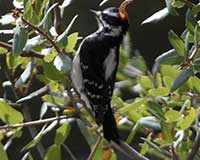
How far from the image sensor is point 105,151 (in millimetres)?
1717

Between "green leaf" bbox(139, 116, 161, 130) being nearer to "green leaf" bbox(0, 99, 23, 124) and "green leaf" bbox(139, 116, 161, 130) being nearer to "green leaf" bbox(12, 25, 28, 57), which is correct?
"green leaf" bbox(0, 99, 23, 124)

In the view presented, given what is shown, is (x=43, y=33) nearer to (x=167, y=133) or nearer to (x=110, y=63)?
(x=167, y=133)

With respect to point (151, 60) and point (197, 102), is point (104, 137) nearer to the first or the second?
point (197, 102)

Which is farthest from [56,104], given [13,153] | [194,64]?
[13,153]

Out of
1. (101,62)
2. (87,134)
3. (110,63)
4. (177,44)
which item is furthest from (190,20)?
(101,62)

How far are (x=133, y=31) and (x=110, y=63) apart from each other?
217cm

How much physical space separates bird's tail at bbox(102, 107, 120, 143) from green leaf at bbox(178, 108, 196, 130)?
26cm

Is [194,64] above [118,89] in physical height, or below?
above

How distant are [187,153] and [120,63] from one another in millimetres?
322

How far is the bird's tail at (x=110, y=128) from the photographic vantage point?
175 cm

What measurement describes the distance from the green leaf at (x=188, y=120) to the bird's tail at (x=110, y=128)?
257mm

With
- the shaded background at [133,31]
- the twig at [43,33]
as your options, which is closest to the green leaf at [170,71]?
the twig at [43,33]

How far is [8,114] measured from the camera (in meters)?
1.67

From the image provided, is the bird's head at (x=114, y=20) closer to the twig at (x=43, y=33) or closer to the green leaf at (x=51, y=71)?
Result: the green leaf at (x=51, y=71)
